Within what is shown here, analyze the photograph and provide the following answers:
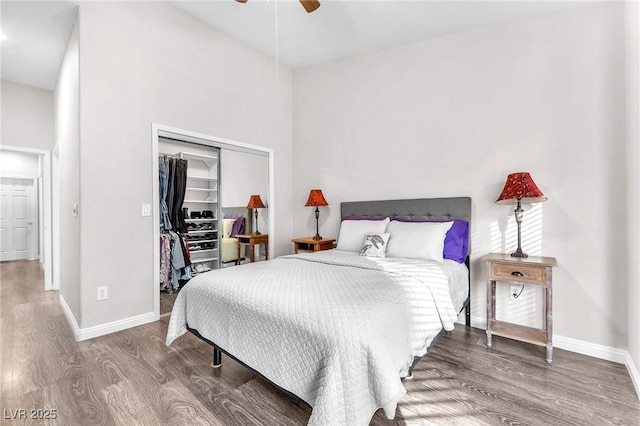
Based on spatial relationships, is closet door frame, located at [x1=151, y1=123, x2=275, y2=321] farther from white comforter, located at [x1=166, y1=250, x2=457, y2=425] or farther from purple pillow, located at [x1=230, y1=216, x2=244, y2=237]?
white comforter, located at [x1=166, y1=250, x2=457, y2=425]

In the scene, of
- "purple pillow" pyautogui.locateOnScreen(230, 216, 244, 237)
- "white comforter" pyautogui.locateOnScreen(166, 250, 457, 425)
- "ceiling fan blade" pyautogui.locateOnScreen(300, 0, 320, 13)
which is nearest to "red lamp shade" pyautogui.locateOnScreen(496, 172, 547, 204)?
"white comforter" pyautogui.locateOnScreen(166, 250, 457, 425)

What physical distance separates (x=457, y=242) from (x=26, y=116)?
574cm

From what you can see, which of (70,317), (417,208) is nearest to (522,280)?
(417,208)

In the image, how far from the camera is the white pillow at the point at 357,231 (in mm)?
3002

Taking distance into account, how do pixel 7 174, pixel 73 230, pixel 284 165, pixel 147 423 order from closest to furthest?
pixel 147 423, pixel 73 230, pixel 284 165, pixel 7 174

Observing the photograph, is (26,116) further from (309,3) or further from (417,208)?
(417,208)

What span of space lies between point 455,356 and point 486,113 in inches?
86.1

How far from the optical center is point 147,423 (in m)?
1.50

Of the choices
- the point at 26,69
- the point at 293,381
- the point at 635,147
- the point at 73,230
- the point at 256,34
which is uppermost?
the point at 256,34

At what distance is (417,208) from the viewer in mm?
3094

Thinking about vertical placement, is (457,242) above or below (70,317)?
above

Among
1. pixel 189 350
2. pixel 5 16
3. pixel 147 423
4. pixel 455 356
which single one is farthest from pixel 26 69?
pixel 455 356

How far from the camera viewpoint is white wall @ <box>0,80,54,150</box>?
12.9 feet

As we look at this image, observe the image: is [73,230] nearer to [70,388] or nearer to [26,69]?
[70,388]
